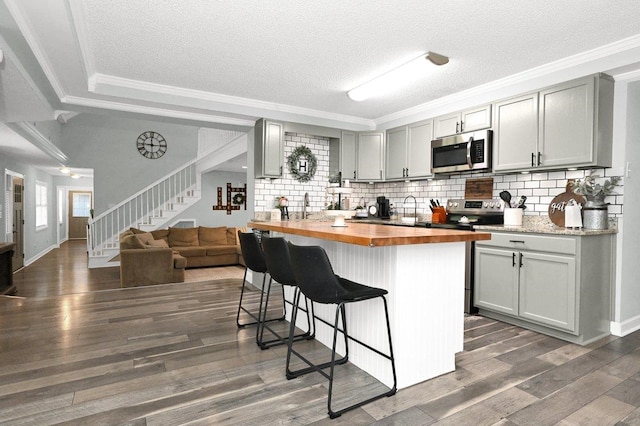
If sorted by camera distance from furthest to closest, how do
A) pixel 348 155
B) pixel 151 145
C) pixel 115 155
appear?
pixel 151 145
pixel 115 155
pixel 348 155

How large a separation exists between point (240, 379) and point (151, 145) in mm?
8760

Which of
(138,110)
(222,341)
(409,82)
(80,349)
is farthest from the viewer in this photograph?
(138,110)

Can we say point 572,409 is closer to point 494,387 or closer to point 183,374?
point 494,387

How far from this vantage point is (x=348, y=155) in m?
5.70

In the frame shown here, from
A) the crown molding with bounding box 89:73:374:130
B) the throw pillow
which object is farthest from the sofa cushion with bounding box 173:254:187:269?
the crown molding with bounding box 89:73:374:130

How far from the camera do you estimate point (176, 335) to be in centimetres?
327

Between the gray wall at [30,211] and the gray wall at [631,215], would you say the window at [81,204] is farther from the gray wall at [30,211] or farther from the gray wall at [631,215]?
the gray wall at [631,215]

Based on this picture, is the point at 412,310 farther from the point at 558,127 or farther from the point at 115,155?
the point at 115,155

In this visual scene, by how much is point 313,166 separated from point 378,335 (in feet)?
11.8

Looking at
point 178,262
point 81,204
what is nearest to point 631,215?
point 178,262

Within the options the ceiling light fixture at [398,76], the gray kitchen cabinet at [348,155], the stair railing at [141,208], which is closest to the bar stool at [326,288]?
the ceiling light fixture at [398,76]

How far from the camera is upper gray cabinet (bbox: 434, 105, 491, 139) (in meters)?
4.21

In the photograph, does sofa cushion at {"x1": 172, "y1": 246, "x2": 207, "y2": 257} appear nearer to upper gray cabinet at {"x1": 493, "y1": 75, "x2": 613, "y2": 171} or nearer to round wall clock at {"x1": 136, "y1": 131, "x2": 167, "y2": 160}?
round wall clock at {"x1": 136, "y1": 131, "x2": 167, "y2": 160}

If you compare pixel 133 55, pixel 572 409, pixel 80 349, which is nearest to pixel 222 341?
pixel 80 349
